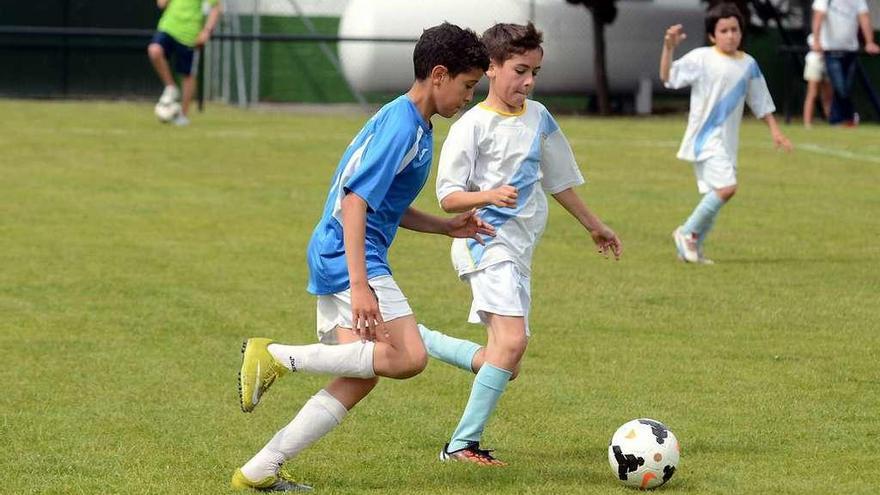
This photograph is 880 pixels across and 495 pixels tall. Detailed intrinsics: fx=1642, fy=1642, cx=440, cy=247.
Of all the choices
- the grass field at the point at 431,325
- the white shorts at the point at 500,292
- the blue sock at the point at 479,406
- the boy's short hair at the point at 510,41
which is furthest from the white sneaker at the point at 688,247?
the blue sock at the point at 479,406

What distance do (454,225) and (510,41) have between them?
0.76 meters

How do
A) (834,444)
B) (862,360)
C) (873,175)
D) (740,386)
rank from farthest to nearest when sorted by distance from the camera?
(873,175) → (862,360) → (740,386) → (834,444)

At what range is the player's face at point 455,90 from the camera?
533 centimetres

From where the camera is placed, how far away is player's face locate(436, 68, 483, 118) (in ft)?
17.5

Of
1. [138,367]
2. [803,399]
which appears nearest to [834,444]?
[803,399]

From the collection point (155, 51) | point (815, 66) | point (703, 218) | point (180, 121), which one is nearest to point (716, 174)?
point (703, 218)

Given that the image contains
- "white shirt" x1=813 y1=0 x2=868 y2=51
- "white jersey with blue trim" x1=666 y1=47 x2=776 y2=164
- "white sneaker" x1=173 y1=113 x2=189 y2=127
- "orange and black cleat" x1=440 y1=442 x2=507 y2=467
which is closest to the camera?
Result: "orange and black cleat" x1=440 y1=442 x2=507 y2=467

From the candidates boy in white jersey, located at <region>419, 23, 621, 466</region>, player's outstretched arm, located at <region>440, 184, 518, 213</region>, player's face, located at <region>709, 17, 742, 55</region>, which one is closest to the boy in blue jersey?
player's outstretched arm, located at <region>440, 184, 518, 213</region>

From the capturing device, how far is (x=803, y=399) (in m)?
7.14

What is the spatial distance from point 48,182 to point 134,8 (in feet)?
40.6

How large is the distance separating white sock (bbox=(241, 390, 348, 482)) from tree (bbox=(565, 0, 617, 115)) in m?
20.3

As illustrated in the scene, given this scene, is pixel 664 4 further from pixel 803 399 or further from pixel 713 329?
pixel 803 399

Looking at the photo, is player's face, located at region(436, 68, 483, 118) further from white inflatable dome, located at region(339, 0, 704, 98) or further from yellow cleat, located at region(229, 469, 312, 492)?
white inflatable dome, located at region(339, 0, 704, 98)

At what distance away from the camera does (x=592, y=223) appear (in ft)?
21.0
